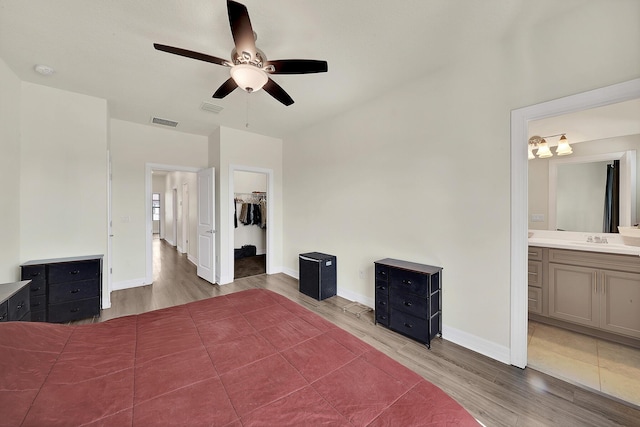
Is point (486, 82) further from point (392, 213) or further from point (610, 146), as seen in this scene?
point (610, 146)

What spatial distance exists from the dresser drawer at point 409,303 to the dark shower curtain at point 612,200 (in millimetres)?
2597

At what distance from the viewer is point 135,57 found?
2.37 meters

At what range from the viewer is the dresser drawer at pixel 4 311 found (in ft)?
5.77

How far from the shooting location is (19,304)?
2.05m

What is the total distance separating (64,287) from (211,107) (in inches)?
113

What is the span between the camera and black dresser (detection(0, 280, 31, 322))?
1.80 meters

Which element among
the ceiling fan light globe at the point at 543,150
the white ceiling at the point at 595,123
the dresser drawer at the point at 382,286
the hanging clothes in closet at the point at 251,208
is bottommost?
the dresser drawer at the point at 382,286

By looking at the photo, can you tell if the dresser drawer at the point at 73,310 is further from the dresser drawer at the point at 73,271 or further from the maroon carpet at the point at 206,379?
the maroon carpet at the point at 206,379

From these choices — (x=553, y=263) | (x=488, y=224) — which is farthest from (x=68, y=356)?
(x=553, y=263)

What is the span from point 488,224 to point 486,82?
1.33m

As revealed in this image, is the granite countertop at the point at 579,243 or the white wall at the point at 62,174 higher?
the white wall at the point at 62,174

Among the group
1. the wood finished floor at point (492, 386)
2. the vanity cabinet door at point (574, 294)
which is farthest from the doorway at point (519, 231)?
the vanity cabinet door at point (574, 294)

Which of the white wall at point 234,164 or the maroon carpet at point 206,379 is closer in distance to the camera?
the maroon carpet at point 206,379

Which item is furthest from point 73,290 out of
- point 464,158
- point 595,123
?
point 595,123
